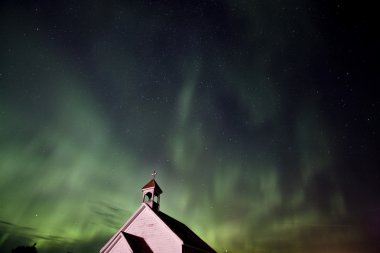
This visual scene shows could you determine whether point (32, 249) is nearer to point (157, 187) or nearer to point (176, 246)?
point (157, 187)

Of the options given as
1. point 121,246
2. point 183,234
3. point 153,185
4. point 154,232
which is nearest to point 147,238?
point 154,232

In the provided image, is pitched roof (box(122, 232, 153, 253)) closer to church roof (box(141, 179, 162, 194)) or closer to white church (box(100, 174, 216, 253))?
white church (box(100, 174, 216, 253))

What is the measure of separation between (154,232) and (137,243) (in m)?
1.77

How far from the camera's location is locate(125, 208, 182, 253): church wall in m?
23.6

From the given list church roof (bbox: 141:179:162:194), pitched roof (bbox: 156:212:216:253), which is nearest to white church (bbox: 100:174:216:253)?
pitched roof (bbox: 156:212:216:253)

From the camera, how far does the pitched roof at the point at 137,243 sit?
76.2 feet

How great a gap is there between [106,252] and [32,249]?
195 ft

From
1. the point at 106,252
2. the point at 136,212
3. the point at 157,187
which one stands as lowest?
the point at 106,252

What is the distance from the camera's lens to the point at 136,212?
26781 mm

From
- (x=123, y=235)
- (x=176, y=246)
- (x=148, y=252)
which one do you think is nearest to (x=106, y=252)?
(x=123, y=235)

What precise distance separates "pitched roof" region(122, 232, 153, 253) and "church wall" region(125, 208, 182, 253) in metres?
0.31

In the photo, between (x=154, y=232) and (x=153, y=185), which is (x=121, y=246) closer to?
(x=154, y=232)

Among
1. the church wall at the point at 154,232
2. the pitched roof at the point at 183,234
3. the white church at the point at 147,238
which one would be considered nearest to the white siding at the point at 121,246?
the white church at the point at 147,238

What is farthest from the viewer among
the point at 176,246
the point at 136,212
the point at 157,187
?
the point at 157,187
